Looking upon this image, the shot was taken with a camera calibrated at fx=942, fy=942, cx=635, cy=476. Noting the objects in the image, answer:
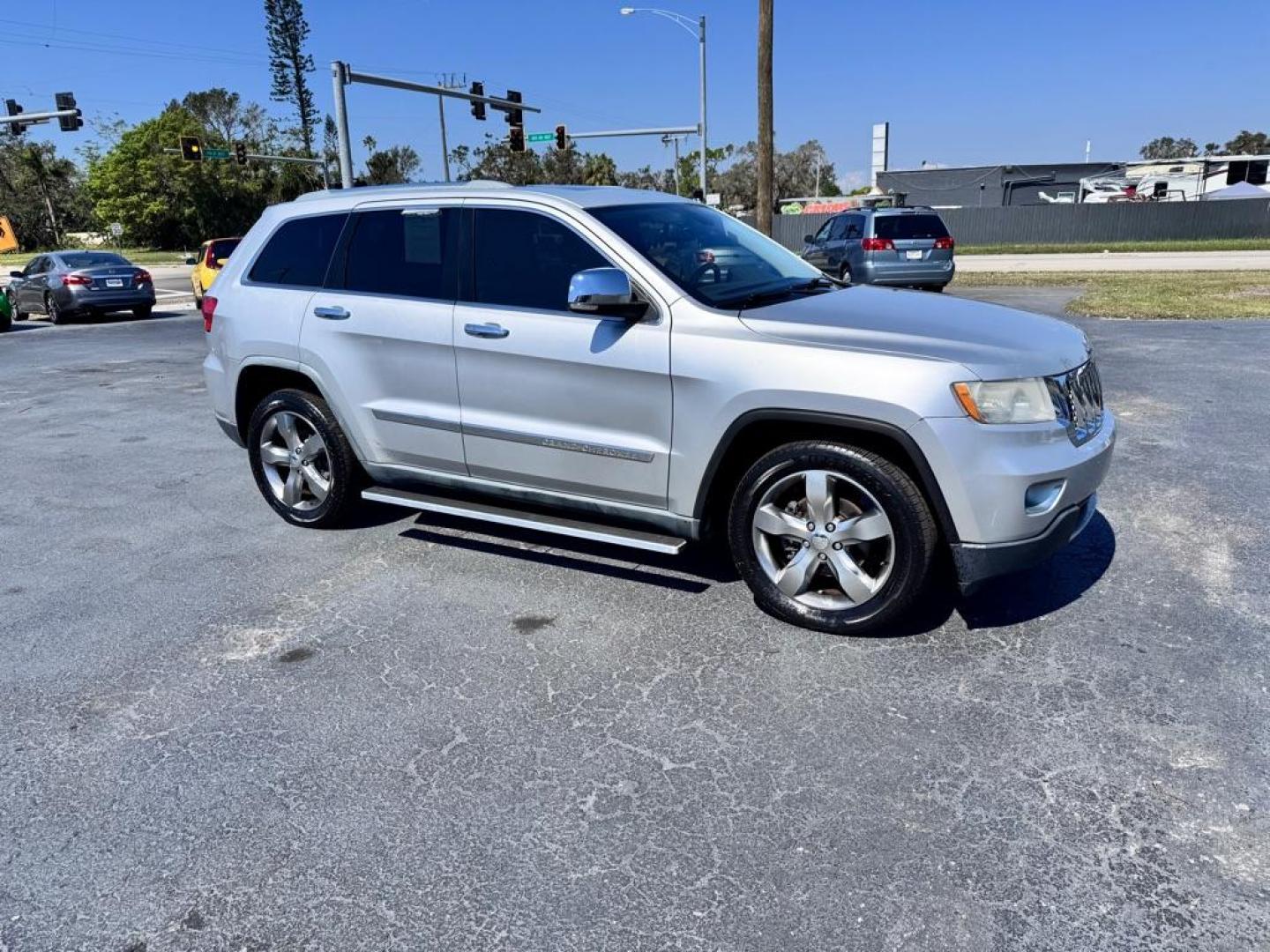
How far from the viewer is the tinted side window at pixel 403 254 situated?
4734mm

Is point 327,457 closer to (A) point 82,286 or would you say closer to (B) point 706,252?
(B) point 706,252

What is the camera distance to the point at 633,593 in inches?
178

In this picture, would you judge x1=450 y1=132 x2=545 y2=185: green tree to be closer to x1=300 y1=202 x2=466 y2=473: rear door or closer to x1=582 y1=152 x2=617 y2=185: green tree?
x1=582 y1=152 x2=617 y2=185: green tree

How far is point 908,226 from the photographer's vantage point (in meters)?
17.6

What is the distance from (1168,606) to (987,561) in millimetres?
1179

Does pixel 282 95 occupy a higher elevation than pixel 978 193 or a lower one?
higher

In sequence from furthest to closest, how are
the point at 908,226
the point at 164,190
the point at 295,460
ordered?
the point at 164,190 < the point at 908,226 < the point at 295,460

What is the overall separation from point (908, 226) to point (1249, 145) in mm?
114721

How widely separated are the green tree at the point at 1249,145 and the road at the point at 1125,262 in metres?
88.1

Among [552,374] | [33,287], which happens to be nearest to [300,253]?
[552,374]

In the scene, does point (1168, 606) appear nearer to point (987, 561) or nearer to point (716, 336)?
point (987, 561)

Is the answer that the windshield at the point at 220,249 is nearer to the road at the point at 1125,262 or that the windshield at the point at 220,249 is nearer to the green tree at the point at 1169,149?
the road at the point at 1125,262

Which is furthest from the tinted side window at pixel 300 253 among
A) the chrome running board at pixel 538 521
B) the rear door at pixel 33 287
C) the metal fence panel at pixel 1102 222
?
the metal fence panel at pixel 1102 222

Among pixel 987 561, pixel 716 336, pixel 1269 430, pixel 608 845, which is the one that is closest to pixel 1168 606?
pixel 987 561
